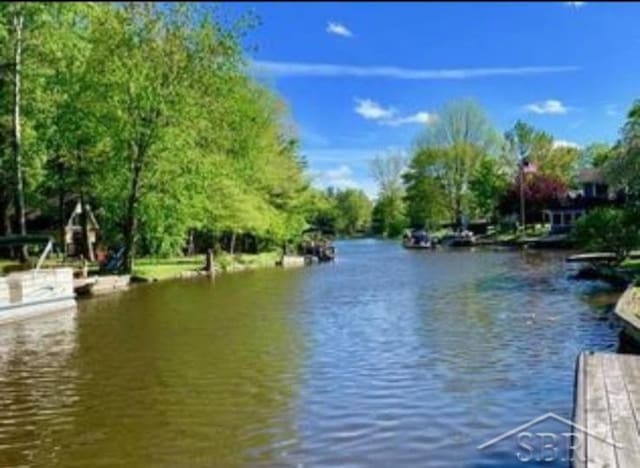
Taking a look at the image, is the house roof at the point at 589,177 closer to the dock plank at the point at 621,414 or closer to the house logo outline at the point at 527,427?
the dock plank at the point at 621,414

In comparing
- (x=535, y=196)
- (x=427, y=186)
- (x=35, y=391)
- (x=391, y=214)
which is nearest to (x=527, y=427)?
(x=35, y=391)

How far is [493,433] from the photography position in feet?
39.9

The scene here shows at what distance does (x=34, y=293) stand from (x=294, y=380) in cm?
1646

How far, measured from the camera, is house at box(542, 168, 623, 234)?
96.0 metres

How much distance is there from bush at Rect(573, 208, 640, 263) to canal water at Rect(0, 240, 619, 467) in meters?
8.48

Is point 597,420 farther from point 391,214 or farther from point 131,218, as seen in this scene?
point 391,214

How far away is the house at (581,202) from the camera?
96037 millimetres

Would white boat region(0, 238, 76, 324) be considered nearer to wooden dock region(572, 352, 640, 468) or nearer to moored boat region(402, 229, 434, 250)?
wooden dock region(572, 352, 640, 468)

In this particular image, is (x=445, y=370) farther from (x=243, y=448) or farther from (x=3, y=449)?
(x=3, y=449)


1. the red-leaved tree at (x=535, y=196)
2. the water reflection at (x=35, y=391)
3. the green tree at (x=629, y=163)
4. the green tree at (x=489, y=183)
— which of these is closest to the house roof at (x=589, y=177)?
the red-leaved tree at (x=535, y=196)

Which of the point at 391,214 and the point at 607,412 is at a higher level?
the point at 391,214

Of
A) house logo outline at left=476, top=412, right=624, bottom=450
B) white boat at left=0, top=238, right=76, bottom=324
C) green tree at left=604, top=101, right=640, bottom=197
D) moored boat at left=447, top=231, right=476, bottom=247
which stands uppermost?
green tree at left=604, top=101, right=640, bottom=197

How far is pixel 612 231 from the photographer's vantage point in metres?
40.7

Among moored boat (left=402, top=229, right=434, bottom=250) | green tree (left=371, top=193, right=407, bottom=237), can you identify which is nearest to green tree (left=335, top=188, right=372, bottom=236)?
green tree (left=371, top=193, right=407, bottom=237)
